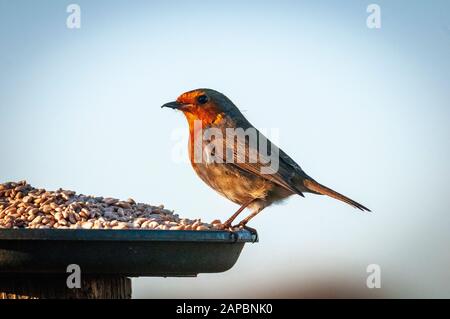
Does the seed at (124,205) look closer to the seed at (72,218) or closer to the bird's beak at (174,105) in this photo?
the seed at (72,218)

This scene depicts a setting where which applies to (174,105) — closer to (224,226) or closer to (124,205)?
(124,205)

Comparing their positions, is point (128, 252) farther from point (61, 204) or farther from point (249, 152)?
point (249, 152)

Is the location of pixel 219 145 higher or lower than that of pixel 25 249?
higher

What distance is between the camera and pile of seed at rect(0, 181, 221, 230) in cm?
440

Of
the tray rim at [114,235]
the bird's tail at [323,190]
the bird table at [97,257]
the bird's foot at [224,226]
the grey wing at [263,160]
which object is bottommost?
the bird table at [97,257]

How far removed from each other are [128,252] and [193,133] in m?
2.56

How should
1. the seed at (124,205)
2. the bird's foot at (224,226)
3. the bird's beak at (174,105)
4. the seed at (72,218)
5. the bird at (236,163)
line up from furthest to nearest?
the bird's beak at (174,105) → the bird at (236,163) → the seed at (124,205) → the bird's foot at (224,226) → the seed at (72,218)

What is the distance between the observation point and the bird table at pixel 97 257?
12.3 feet

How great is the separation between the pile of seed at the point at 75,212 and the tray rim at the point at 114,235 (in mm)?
279

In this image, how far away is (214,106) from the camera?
648cm

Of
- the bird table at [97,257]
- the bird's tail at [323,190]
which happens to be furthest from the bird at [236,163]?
the bird table at [97,257]
